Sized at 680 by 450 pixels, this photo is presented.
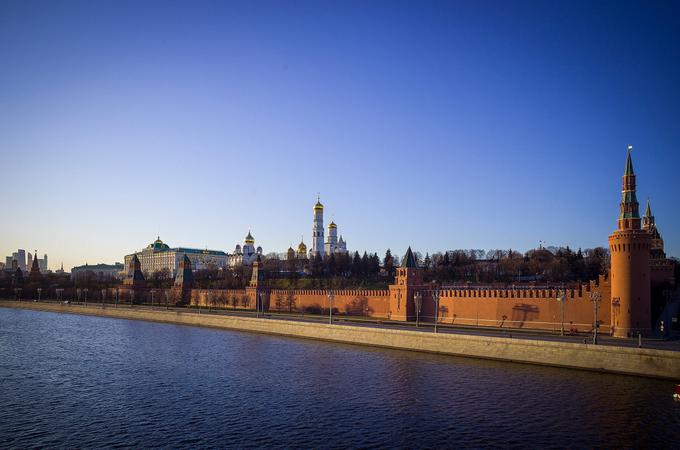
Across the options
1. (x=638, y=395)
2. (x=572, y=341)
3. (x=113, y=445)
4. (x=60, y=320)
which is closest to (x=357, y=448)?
(x=113, y=445)

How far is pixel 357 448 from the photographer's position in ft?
49.7

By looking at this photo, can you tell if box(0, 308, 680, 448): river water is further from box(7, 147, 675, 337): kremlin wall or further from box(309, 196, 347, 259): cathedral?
box(309, 196, 347, 259): cathedral

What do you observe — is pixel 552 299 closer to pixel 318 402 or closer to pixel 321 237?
pixel 318 402

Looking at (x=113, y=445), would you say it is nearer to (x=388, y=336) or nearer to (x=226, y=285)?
(x=388, y=336)

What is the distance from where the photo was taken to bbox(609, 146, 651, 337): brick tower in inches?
1195

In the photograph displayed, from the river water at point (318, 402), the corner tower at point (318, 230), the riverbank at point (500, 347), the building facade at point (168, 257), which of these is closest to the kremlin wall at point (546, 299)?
the riverbank at point (500, 347)

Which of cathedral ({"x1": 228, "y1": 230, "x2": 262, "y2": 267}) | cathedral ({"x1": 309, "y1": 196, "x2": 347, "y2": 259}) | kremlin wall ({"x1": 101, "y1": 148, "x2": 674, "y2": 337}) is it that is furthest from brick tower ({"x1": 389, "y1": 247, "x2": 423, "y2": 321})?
cathedral ({"x1": 228, "y1": 230, "x2": 262, "y2": 267})

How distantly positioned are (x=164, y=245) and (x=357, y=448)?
152141mm

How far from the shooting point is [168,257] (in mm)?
153250

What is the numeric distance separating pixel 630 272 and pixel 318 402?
69.8 ft

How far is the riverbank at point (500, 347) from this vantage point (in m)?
23.5

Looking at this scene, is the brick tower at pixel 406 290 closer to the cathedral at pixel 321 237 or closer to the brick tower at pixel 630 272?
the brick tower at pixel 630 272

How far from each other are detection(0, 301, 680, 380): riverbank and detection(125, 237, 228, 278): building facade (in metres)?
111

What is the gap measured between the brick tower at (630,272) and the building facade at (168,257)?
12746 cm
